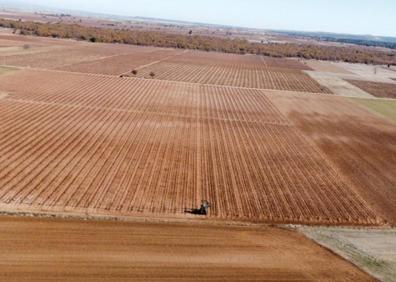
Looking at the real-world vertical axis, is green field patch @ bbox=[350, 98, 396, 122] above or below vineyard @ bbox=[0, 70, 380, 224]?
below

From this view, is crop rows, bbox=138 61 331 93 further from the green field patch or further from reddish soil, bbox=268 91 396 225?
reddish soil, bbox=268 91 396 225

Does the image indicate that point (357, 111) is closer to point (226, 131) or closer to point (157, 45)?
point (226, 131)

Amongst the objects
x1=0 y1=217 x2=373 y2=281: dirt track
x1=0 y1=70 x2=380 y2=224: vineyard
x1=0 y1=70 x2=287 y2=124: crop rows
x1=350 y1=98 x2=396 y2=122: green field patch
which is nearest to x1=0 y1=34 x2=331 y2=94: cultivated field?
x1=0 y1=70 x2=287 y2=124: crop rows

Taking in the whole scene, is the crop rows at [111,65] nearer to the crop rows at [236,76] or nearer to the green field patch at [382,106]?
the crop rows at [236,76]

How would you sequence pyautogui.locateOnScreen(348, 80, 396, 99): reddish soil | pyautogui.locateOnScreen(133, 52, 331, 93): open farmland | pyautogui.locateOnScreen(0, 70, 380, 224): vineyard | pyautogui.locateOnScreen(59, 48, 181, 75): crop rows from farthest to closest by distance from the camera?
pyautogui.locateOnScreen(348, 80, 396, 99): reddish soil → pyautogui.locateOnScreen(133, 52, 331, 93): open farmland → pyautogui.locateOnScreen(59, 48, 181, 75): crop rows → pyautogui.locateOnScreen(0, 70, 380, 224): vineyard

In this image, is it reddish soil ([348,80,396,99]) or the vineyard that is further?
reddish soil ([348,80,396,99])

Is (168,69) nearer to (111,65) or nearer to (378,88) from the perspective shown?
(111,65)

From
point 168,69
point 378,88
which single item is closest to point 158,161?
point 168,69
